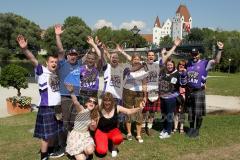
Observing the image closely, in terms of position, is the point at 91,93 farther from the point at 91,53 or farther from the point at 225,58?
the point at 225,58

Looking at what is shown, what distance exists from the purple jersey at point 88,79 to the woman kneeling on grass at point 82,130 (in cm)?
26

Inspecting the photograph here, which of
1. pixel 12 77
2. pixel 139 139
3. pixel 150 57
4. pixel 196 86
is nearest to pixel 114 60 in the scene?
pixel 150 57

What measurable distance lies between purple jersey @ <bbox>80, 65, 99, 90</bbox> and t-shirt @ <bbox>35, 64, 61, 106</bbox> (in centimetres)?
49

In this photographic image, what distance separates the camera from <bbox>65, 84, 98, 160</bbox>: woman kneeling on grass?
247 inches

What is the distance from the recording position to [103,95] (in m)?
6.83

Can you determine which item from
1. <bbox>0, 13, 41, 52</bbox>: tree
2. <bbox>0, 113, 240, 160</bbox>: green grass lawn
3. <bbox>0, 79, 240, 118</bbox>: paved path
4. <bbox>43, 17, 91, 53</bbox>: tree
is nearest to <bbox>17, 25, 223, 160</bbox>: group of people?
<bbox>0, 113, 240, 160</bbox>: green grass lawn

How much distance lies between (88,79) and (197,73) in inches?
92.0

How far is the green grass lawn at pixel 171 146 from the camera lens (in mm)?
6949

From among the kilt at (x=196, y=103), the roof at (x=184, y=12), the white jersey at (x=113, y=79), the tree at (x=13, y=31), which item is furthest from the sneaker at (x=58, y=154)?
the roof at (x=184, y=12)

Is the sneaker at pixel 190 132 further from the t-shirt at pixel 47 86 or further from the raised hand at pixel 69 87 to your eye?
the t-shirt at pixel 47 86

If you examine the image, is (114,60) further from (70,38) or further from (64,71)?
(70,38)

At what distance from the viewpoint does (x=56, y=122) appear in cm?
663

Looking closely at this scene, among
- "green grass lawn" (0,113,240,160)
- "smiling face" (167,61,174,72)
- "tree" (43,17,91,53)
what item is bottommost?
"green grass lawn" (0,113,240,160)

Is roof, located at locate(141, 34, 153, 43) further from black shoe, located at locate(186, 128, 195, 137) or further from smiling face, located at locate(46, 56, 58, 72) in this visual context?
smiling face, located at locate(46, 56, 58, 72)
